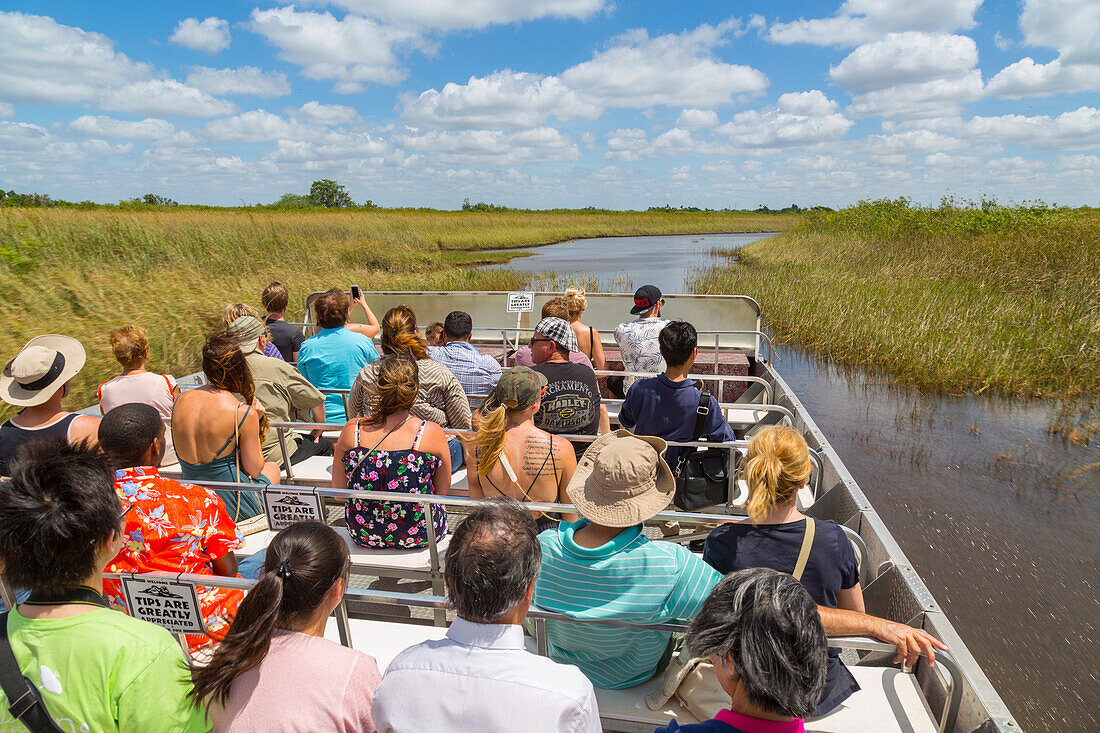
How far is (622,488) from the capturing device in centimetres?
209

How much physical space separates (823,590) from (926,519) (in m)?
4.69

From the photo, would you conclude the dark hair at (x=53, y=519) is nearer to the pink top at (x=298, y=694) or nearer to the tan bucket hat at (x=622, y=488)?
the pink top at (x=298, y=694)

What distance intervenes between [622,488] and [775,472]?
544 millimetres

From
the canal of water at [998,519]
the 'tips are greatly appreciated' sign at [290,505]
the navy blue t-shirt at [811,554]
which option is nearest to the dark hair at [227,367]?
the 'tips are greatly appreciated' sign at [290,505]

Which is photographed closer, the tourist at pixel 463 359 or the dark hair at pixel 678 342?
the dark hair at pixel 678 342

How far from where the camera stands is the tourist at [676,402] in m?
3.68

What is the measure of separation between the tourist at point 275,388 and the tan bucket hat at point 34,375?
909 mm

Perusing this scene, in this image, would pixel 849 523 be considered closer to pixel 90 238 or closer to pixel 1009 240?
pixel 90 238

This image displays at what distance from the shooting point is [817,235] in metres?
26.8

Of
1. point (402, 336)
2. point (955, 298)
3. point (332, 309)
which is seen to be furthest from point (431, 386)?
point (955, 298)

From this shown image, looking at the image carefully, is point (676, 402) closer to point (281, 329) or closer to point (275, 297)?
point (275, 297)

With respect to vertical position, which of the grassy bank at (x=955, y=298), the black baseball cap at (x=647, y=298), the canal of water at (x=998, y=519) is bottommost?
the canal of water at (x=998, y=519)

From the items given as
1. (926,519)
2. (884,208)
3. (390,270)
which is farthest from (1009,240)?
(390,270)

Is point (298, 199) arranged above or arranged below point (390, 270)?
above
